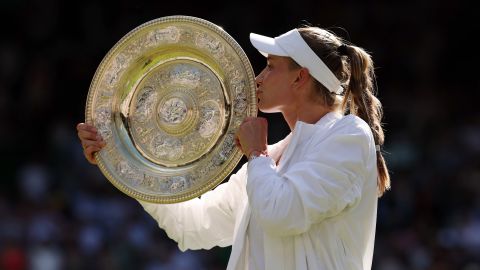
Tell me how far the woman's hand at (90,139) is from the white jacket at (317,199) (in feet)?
1.73

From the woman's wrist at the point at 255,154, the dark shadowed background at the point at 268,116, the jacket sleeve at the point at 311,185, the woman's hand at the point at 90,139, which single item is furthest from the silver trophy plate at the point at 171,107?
the dark shadowed background at the point at 268,116

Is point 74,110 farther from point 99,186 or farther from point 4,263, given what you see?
point 4,263

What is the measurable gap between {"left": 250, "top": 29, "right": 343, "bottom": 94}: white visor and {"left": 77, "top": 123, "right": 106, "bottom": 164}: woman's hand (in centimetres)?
63

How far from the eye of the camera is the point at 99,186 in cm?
916

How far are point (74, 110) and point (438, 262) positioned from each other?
345cm

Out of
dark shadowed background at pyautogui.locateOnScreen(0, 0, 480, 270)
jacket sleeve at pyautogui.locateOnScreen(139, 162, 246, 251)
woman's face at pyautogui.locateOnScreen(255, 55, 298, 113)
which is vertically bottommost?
dark shadowed background at pyautogui.locateOnScreen(0, 0, 480, 270)

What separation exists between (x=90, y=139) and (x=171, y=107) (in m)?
0.28

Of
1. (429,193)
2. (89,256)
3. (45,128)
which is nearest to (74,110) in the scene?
(45,128)

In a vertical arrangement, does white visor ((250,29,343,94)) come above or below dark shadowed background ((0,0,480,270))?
above

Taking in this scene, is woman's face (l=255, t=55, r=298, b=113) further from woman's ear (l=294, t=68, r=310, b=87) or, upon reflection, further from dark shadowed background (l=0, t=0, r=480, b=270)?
dark shadowed background (l=0, t=0, r=480, b=270)

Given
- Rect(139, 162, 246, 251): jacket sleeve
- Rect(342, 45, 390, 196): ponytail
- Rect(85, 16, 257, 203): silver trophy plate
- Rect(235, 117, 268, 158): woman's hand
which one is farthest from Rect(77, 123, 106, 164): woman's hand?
Rect(342, 45, 390, 196): ponytail

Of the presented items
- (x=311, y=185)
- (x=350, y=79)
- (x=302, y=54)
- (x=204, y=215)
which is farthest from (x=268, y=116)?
(x=311, y=185)

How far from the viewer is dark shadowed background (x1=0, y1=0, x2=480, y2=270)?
8562mm

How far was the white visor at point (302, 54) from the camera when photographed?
139 inches
